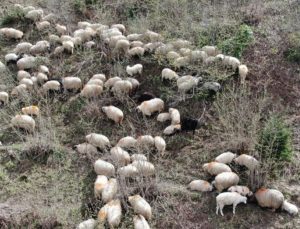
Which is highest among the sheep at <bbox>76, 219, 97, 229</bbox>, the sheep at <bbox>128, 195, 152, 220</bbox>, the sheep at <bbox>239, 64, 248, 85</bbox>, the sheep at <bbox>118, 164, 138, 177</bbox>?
the sheep at <bbox>239, 64, 248, 85</bbox>

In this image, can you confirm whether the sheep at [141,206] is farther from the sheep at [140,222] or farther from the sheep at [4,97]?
the sheep at [4,97]

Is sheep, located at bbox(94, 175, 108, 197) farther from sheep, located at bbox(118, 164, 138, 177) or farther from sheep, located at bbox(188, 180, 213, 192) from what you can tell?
sheep, located at bbox(188, 180, 213, 192)

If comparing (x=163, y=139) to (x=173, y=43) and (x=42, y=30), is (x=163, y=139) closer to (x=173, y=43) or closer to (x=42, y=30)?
(x=173, y=43)

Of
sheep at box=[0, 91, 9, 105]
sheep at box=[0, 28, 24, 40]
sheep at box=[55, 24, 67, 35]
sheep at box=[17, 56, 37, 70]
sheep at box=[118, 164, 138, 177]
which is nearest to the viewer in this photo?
sheep at box=[118, 164, 138, 177]

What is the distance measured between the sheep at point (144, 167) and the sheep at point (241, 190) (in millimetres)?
766

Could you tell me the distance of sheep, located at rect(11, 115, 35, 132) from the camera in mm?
5462

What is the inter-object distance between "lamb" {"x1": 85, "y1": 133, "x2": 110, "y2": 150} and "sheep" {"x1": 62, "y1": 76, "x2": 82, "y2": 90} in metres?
1.13

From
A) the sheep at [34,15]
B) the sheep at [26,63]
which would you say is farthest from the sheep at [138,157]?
the sheep at [34,15]

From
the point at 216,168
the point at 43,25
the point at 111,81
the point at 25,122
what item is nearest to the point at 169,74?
the point at 111,81

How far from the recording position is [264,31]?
6.68 m

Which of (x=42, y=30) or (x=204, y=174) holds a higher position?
(x=42, y=30)

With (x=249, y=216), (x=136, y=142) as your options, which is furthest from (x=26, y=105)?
(x=249, y=216)

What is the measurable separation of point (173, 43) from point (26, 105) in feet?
6.65

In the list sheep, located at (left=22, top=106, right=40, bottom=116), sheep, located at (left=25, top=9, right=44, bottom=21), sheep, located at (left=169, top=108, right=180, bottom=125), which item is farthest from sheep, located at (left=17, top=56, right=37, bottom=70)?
sheep, located at (left=169, top=108, right=180, bottom=125)
